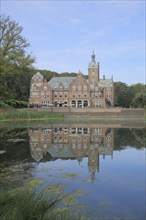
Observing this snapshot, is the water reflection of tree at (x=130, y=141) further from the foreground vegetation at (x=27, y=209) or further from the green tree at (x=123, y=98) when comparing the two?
the green tree at (x=123, y=98)

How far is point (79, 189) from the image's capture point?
7.67m

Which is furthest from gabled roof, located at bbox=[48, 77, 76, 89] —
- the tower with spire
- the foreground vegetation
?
the foreground vegetation

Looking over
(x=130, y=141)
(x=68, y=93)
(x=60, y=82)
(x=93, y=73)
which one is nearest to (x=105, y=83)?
(x=93, y=73)

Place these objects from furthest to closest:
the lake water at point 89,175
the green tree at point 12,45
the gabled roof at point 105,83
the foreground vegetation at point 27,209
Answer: the gabled roof at point 105,83 < the green tree at point 12,45 < the lake water at point 89,175 < the foreground vegetation at point 27,209

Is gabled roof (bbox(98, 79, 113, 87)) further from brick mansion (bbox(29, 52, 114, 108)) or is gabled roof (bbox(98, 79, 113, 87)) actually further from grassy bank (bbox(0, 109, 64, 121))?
grassy bank (bbox(0, 109, 64, 121))

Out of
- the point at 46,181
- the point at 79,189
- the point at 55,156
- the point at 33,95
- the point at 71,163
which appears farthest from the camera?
the point at 33,95

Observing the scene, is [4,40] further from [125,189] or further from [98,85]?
[98,85]

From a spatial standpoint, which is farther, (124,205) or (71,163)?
(71,163)

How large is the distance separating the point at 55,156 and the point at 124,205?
6.95 m

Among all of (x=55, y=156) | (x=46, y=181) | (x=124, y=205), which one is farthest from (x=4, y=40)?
(x=124, y=205)

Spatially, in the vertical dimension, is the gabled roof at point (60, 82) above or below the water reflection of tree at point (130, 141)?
above

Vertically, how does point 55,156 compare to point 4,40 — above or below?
below

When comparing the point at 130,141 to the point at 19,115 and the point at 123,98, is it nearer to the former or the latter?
the point at 19,115

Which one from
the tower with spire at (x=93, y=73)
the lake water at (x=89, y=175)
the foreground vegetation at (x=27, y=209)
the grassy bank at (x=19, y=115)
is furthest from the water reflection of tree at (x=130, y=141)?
the tower with spire at (x=93, y=73)
